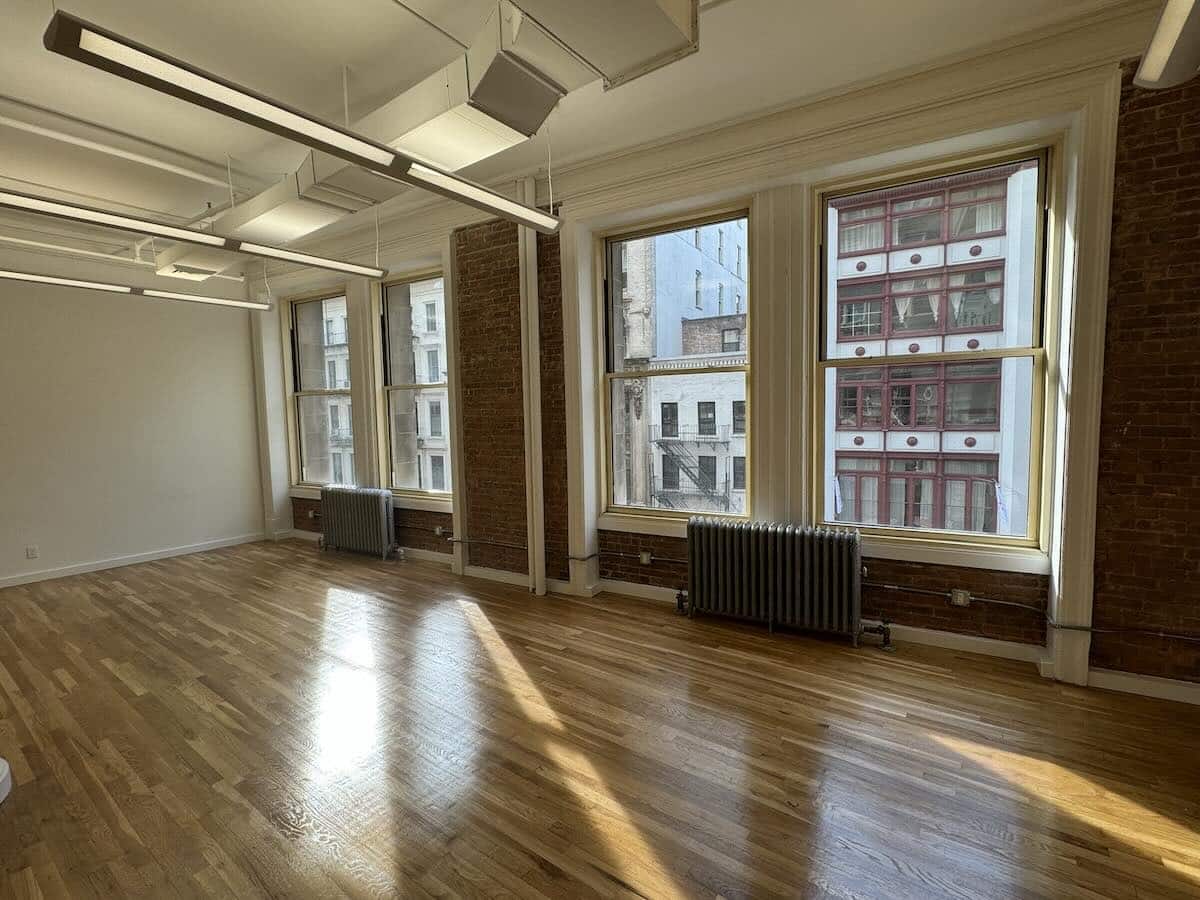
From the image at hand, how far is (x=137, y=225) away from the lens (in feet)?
11.1

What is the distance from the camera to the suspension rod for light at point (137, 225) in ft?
9.59

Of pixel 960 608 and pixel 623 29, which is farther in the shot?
pixel 960 608

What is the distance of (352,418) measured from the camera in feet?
21.4

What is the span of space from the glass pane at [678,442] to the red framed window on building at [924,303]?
0.91 meters

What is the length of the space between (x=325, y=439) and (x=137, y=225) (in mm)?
4059

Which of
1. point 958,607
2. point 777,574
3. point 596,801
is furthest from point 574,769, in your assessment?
point 958,607

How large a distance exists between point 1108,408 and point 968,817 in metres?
2.31

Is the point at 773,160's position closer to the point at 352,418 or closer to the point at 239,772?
the point at 239,772

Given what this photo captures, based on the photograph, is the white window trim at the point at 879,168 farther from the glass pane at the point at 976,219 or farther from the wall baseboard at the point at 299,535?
the wall baseboard at the point at 299,535

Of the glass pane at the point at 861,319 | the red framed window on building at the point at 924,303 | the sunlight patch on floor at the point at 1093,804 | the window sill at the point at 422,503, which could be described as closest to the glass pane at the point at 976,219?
the red framed window on building at the point at 924,303

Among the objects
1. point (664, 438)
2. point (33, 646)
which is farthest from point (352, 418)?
point (664, 438)

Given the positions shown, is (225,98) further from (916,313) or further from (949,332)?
(949,332)

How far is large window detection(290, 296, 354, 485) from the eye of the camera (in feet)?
22.5

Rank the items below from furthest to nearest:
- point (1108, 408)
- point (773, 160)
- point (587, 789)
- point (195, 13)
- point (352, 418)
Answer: point (352, 418) → point (773, 160) → point (1108, 408) → point (195, 13) → point (587, 789)
